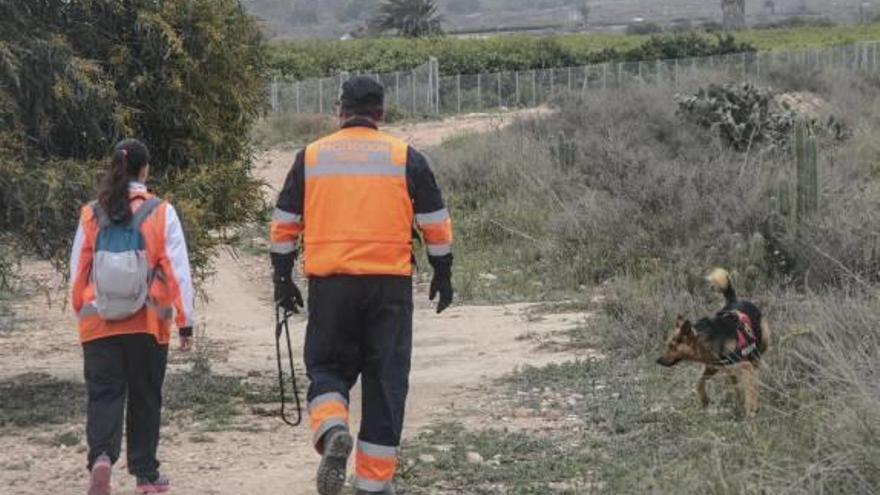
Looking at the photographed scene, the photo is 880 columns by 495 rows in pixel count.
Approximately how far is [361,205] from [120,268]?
1.28 m

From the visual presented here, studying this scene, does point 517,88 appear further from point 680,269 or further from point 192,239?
point 192,239

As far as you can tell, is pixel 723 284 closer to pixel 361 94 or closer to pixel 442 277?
pixel 442 277

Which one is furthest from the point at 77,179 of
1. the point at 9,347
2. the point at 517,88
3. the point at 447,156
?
the point at 517,88

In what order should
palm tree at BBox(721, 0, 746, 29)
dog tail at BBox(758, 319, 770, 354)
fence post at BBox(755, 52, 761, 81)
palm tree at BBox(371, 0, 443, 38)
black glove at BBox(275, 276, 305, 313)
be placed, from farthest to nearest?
palm tree at BBox(371, 0, 443, 38) < palm tree at BBox(721, 0, 746, 29) < fence post at BBox(755, 52, 761, 81) < dog tail at BBox(758, 319, 770, 354) < black glove at BBox(275, 276, 305, 313)

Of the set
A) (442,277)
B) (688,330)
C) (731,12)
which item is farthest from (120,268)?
(731,12)

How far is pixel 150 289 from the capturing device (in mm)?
6828

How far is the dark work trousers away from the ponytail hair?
1.07 meters

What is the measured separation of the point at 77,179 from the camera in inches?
356

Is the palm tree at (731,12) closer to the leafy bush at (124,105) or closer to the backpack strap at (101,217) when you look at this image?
the leafy bush at (124,105)

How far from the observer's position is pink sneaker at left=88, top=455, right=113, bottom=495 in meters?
6.51

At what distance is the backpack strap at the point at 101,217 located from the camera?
6.78m

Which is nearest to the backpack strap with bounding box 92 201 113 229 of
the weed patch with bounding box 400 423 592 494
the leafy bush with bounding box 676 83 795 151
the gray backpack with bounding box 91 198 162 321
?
the gray backpack with bounding box 91 198 162 321

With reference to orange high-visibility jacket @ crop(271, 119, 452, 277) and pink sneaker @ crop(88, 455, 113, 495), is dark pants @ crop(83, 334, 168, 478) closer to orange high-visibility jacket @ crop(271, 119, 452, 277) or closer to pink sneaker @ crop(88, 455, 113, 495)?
pink sneaker @ crop(88, 455, 113, 495)

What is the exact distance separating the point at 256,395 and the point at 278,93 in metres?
35.0
